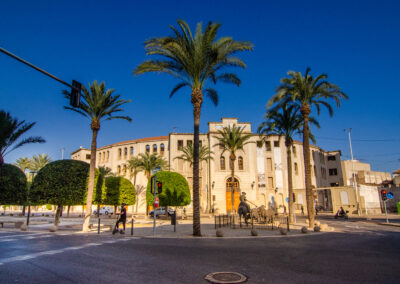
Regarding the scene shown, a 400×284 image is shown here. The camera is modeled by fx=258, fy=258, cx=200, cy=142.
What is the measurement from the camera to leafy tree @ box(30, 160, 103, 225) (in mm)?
18984

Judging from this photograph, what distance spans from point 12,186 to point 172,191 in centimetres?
1635

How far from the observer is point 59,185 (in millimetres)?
19109

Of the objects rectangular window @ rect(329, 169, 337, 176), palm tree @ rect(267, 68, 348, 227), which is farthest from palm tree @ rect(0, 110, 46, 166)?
rectangular window @ rect(329, 169, 337, 176)

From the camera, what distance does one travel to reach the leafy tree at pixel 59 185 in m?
19.0

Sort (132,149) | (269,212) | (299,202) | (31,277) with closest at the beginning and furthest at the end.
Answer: (31,277) → (269,212) → (299,202) → (132,149)

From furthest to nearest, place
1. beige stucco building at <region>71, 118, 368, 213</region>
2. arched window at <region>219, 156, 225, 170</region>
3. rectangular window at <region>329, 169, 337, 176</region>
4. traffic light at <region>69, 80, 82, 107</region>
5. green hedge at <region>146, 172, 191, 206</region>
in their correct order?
rectangular window at <region>329, 169, 337, 176</region> → arched window at <region>219, 156, 225, 170</region> → beige stucco building at <region>71, 118, 368, 213</region> → green hedge at <region>146, 172, 191, 206</region> → traffic light at <region>69, 80, 82, 107</region>

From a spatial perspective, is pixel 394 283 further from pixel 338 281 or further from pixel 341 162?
pixel 341 162

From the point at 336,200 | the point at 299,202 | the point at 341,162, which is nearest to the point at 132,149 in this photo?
the point at 299,202

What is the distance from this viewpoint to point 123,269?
240 inches

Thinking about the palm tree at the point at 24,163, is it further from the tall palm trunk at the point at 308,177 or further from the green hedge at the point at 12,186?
the tall palm trunk at the point at 308,177

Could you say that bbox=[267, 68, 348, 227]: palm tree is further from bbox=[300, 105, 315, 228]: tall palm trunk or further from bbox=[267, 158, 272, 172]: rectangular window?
bbox=[267, 158, 272, 172]: rectangular window

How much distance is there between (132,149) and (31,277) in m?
48.4

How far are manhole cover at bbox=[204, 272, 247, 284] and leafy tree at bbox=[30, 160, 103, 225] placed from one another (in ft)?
55.0

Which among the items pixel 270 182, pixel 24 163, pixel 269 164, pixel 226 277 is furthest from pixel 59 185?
pixel 24 163
